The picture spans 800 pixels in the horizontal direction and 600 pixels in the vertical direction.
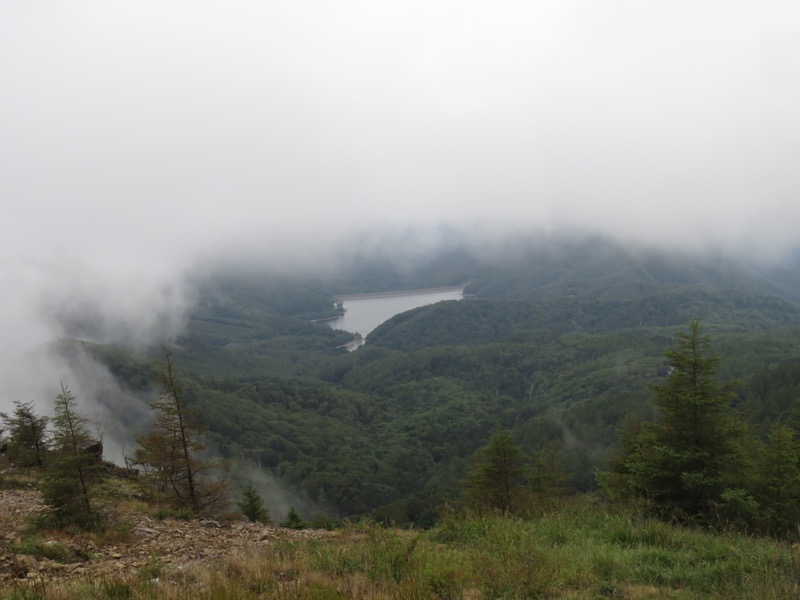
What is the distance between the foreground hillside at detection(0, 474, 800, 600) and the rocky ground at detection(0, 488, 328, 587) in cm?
4

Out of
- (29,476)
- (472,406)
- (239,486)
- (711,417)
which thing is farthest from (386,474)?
(711,417)

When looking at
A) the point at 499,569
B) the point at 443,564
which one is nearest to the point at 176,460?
the point at 443,564

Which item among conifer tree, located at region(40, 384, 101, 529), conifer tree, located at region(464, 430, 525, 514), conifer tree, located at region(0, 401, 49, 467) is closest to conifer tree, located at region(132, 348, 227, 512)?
conifer tree, located at region(40, 384, 101, 529)

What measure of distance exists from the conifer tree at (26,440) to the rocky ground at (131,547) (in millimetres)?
9867

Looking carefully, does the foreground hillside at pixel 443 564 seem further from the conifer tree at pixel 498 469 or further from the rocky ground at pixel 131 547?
the conifer tree at pixel 498 469

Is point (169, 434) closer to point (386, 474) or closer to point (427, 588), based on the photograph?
point (427, 588)

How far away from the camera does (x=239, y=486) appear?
277 feet

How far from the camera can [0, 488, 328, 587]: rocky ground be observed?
6.70 m

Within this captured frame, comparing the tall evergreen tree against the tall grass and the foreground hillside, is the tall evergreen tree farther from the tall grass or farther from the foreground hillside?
the tall grass

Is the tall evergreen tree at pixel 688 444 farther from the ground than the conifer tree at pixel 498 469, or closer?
farther from the ground

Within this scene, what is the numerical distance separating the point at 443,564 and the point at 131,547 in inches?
278

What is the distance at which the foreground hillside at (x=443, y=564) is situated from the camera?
4.89m

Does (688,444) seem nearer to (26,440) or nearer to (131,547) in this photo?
(131,547)

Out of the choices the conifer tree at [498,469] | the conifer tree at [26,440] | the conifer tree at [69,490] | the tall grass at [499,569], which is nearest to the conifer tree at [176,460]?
the conifer tree at [69,490]
